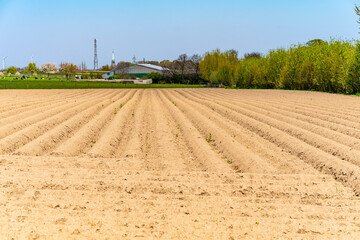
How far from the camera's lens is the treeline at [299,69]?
2958cm

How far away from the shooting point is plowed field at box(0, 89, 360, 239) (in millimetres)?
4527

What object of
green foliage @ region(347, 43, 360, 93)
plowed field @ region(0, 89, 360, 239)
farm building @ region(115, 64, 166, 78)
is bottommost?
plowed field @ region(0, 89, 360, 239)

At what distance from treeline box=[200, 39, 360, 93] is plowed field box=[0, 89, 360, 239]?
794 inches

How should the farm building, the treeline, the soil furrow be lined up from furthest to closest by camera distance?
the farm building → the treeline → the soil furrow

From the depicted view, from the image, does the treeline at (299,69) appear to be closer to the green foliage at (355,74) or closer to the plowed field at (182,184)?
the green foliage at (355,74)

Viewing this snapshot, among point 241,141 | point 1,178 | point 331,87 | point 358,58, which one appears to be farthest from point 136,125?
point 331,87

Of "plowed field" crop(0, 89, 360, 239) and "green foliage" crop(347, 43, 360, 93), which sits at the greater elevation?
"green foliage" crop(347, 43, 360, 93)

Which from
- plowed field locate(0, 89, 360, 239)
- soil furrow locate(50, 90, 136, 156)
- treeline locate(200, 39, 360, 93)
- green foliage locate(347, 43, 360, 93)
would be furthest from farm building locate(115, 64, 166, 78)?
plowed field locate(0, 89, 360, 239)

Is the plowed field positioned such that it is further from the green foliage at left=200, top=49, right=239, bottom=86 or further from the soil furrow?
the green foliage at left=200, top=49, right=239, bottom=86

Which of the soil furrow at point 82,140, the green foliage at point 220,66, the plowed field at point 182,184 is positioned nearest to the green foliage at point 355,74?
the plowed field at point 182,184

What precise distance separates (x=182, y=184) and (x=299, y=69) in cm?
3386

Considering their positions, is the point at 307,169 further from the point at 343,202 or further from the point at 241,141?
the point at 241,141

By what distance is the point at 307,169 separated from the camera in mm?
7520

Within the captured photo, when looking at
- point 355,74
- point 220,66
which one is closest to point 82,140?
point 355,74
